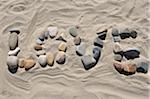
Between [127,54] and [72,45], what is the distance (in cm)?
37

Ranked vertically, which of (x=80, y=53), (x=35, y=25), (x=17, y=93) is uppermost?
(x=35, y=25)

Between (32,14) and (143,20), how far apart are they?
756 mm

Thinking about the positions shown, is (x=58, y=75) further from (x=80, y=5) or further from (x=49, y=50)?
(x=80, y=5)

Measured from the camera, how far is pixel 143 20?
2980 millimetres

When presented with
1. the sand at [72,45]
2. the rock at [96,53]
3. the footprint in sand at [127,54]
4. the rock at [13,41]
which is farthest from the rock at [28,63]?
the footprint in sand at [127,54]

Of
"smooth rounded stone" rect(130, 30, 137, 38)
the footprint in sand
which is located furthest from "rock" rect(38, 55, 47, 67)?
"smooth rounded stone" rect(130, 30, 137, 38)

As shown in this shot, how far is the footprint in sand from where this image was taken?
2850mm

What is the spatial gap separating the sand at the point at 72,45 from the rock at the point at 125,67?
0.08 feet

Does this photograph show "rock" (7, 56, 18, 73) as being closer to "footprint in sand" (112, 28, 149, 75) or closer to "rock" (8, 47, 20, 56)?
"rock" (8, 47, 20, 56)

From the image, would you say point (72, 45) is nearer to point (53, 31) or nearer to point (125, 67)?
point (53, 31)

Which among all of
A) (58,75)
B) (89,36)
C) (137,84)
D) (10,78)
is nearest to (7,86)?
(10,78)

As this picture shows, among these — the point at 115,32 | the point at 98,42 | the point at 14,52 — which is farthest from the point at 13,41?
the point at 115,32

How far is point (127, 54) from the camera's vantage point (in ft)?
9.50

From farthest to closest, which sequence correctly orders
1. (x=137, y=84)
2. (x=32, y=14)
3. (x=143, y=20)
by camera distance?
(x=32, y=14), (x=143, y=20), (x=137, y=84)
